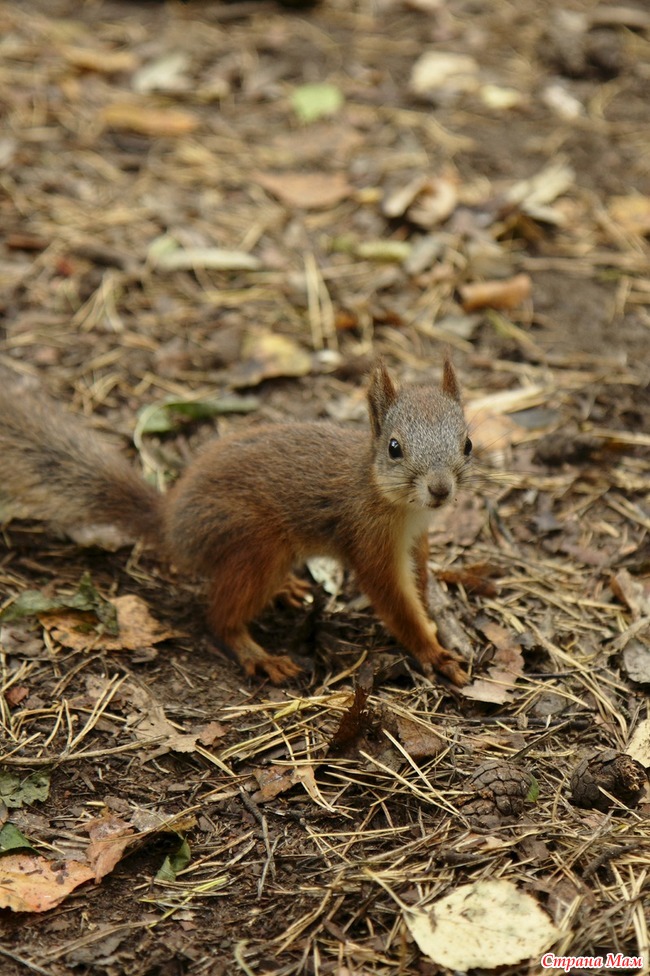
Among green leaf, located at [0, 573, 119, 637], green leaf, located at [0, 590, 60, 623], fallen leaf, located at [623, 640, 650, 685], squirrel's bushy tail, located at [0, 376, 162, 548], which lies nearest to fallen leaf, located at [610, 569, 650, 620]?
fallen leaf, located at [623, 640, 650, 685]

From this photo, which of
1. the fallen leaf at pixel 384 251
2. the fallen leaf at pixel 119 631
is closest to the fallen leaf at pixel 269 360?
the fallen leaf at pixel 384 251

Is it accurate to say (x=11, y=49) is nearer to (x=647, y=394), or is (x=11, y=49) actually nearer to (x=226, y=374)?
(x=226, y=374)

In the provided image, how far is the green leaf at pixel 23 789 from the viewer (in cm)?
280

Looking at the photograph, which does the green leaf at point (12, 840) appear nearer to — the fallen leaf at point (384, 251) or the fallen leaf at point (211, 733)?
the fallen leaf at point (211, 733)

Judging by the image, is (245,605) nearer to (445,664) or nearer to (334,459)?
(334,459)

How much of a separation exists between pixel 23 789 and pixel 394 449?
1384mm

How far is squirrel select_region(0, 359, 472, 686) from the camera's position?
325 cm

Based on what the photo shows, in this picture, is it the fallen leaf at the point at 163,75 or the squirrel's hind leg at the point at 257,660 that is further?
the fallen leaf at the point at 163,75

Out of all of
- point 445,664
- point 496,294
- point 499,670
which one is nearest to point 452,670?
point 445,664

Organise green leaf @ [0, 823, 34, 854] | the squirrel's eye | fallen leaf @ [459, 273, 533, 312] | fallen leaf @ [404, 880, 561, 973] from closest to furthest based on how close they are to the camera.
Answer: fallen leaf @ [404, 880, 561, 973]
green leaf @ [0, 823, 34, 854]
the squirrel's eye
fallen leaf @ [459, 273, 533, 312]

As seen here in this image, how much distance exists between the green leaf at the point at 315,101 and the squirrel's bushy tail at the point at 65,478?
3.15 metres

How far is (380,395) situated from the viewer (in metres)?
3.27

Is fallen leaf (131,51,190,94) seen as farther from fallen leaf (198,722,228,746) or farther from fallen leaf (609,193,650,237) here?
fallen leaf (198,722,228,746)

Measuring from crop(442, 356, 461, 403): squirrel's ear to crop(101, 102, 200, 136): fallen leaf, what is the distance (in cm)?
319
